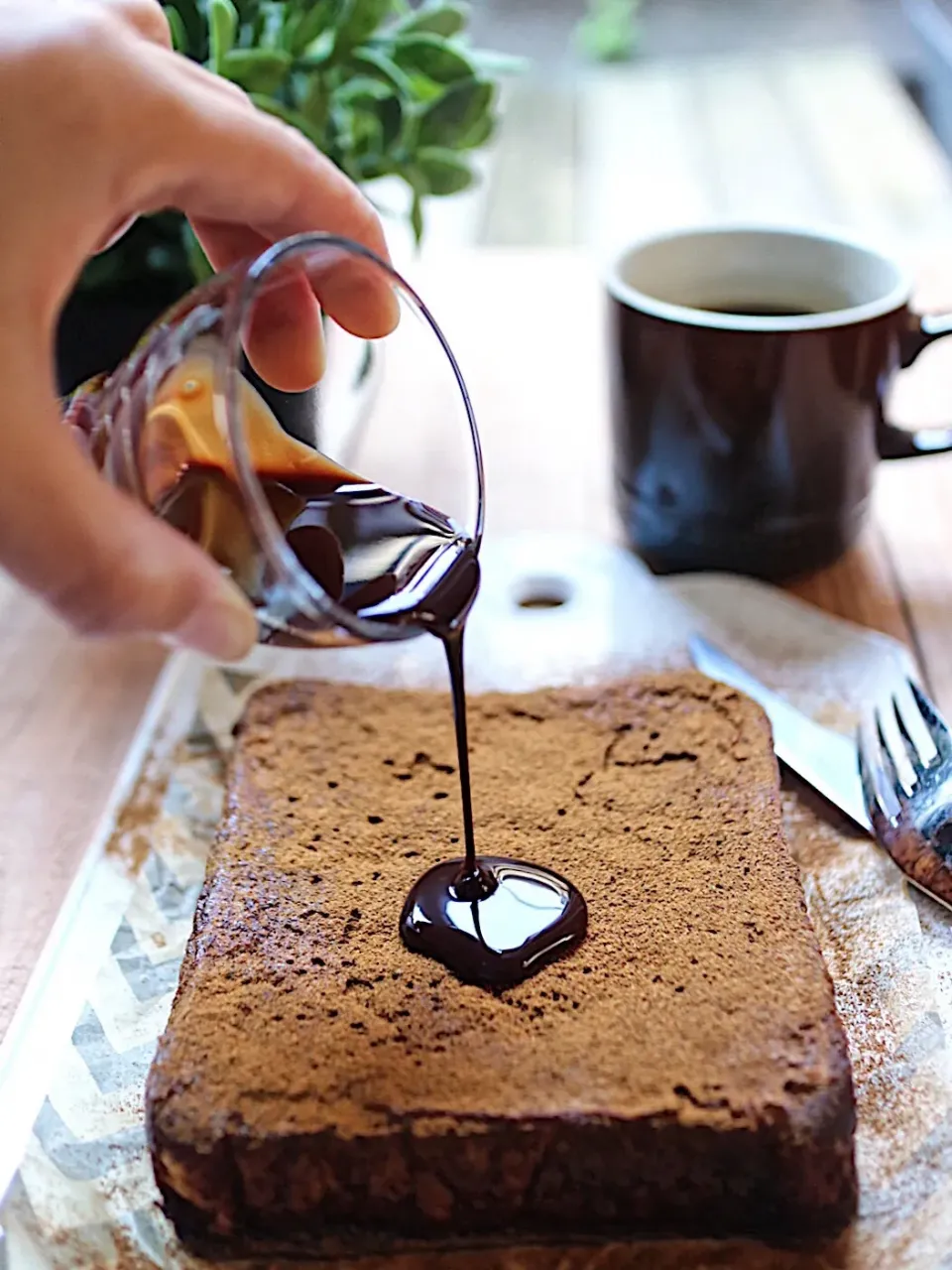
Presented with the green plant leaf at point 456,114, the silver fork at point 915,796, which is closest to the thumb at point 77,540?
the silver fork at point 915,796

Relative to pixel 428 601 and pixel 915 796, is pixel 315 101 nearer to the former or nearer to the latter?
pixel 428 601

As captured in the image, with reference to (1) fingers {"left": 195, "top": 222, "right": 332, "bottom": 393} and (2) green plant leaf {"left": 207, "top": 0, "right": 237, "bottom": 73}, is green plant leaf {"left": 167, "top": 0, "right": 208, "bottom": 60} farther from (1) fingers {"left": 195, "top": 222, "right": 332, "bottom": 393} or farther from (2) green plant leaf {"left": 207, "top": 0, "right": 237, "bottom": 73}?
(1) fingers {"left": 195, "top": 222, "right": 332, "bottom": 393}

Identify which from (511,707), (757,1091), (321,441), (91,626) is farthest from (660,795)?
(91,626)

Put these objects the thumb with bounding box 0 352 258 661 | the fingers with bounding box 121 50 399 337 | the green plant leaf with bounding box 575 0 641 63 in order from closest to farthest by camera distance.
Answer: the thumb with bounding box 0 352 258 661 < the fingers with bounding box 121 50 399 337 < the green plant leaf with bounding box 575 0 641 63

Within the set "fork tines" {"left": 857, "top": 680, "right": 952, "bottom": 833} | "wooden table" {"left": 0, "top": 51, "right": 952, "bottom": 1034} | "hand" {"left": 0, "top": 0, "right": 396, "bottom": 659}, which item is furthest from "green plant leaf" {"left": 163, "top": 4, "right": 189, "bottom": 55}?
"fork tines" {"left": 857, "top": 680, "right": 952, "bottom": 833}

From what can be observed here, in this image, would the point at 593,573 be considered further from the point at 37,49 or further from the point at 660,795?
the point at 37,49

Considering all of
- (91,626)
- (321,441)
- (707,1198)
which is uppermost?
(91,626)
